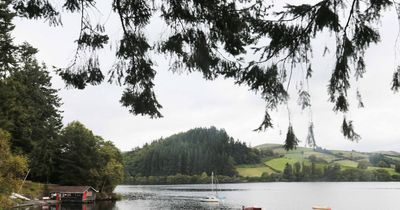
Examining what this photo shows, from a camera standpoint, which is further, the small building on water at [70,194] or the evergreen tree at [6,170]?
the small building on water at [70,194]

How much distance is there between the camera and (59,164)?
82062mm

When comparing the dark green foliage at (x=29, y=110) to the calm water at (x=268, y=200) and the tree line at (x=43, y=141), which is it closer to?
the tree line at (x=43, y=141)

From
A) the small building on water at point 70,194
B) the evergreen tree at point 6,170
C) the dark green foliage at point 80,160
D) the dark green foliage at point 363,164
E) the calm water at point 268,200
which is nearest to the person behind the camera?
the evergreen tree at point 6,170

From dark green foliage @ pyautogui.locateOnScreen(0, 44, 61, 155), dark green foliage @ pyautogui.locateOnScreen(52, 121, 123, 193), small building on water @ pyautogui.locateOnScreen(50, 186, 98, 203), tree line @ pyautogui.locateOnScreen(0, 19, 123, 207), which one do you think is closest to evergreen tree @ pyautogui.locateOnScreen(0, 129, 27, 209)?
tree line @ pyautogui.locateOnScreen(0, 19, 123, 207)

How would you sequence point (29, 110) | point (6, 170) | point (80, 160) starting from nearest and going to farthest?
point (6, 170) → point (29, 110) → point (80, 160)

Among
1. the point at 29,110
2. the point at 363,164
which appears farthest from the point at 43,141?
the point at 363,164

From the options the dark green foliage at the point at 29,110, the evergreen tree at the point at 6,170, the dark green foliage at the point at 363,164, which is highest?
the dark green foliage at the point at 29,110

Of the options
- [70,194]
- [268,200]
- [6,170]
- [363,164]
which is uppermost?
[363,164]

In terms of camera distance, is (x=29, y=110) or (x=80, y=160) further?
(x=80, y=160)

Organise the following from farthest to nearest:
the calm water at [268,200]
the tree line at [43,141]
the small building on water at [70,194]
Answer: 1. the calm water at [268,200]
2. the small building on water at [70,194]
3. the tree line at [43,141]

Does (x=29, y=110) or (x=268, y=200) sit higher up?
(x=29, y=110)

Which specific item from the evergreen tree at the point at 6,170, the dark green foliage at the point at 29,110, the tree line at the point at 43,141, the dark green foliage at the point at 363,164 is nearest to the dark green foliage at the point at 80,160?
the tree line at the point at 43,141


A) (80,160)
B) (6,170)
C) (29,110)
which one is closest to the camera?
(6,170)

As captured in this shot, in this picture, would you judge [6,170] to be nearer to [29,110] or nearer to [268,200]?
[29,110]
